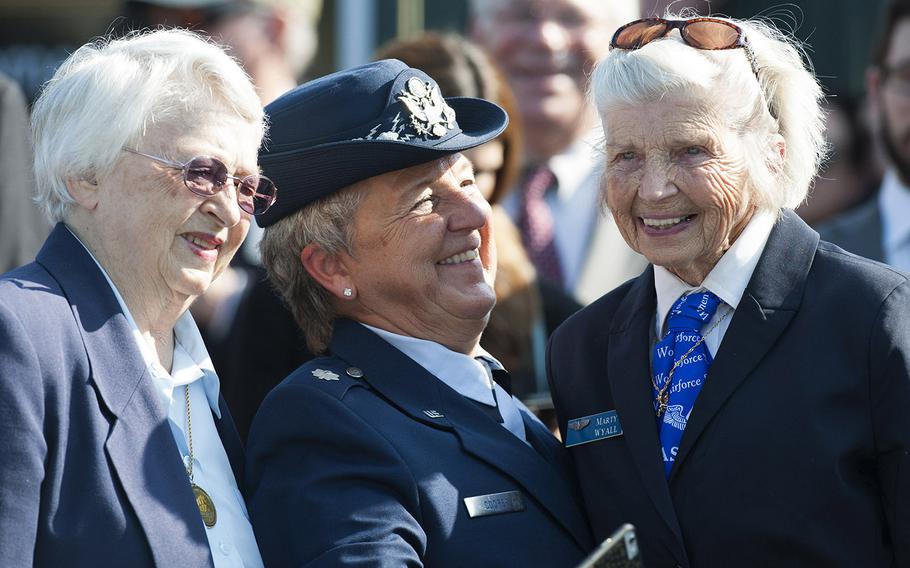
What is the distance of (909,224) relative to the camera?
5.70m

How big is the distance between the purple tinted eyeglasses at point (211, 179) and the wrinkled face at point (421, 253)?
18.8 inches

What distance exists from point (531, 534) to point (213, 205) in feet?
3.88

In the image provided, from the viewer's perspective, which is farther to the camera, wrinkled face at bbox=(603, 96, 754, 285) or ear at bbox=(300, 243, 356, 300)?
ear at bbox=(300, 243, 356, 300)

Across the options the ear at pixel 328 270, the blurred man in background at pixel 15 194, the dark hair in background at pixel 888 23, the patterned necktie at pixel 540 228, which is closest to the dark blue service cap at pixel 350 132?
the ear at pixel 328 270

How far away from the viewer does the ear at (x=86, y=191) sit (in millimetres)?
3146

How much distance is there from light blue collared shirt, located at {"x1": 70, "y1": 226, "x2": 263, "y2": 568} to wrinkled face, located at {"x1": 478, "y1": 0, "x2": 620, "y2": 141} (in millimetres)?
3485

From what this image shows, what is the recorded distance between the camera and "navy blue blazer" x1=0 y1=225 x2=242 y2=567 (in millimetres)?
2752

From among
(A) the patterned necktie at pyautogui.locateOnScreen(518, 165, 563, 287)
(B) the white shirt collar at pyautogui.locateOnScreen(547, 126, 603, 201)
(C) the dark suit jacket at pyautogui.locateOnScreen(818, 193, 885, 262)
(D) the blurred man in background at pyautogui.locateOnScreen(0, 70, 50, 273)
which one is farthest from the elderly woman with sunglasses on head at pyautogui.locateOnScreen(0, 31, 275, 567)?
(C) the dark suit jacket at pyautogui.locateOnScreen(818, 193, 885, 262)

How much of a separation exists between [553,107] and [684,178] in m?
3.25

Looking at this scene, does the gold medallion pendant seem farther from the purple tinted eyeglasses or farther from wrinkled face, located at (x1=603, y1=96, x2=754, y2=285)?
wrinkled face, located at (x1=603, y1=96, x2=754, y2=285)

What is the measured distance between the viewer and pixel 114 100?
3.13 metres

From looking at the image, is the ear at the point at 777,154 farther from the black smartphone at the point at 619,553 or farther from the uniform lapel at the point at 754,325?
the black smartphone at the point at 619,553

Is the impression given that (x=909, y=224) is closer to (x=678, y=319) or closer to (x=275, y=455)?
(x=678, y=319)

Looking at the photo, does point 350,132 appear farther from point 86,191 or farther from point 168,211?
point 86,191
